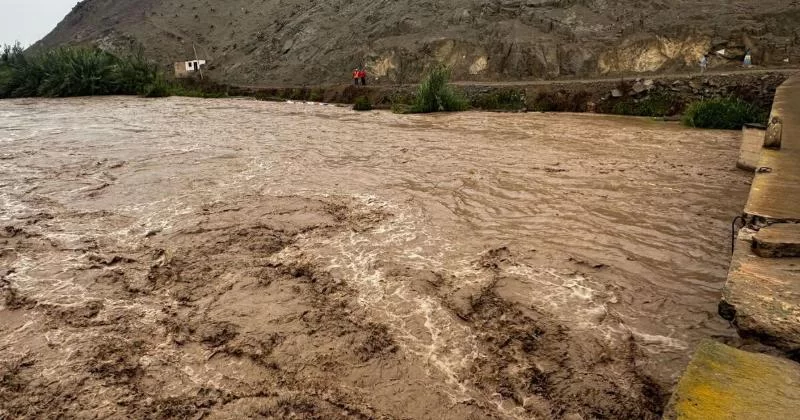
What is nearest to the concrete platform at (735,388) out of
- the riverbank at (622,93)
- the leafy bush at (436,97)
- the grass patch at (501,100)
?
the riverbank at (622,93)

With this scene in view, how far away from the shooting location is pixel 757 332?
8.58ft

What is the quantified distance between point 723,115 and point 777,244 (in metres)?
11.2

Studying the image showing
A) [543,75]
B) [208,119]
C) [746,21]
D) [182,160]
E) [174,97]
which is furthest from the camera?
[174,97]

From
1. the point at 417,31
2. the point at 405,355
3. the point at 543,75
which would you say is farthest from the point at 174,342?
the point at 417,31

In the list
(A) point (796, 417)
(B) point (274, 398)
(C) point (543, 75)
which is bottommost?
(B) point (274, 398)

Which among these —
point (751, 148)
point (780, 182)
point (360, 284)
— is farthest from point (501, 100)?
point (360, 284)

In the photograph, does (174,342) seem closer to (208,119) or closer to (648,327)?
(648,327)

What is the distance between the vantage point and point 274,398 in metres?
3.09

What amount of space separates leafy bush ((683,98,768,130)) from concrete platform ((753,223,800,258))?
1063 centimetres

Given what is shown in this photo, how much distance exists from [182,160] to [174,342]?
665 centimetres

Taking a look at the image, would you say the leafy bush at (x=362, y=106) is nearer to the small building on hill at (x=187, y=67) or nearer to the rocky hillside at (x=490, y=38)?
the rocky hillside at (x=490, y=38)

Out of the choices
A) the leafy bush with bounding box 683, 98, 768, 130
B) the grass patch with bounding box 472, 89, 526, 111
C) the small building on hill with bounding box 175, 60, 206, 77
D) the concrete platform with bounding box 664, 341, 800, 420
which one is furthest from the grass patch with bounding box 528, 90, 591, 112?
the small building on hill with bounding box 175, 60, 206, 77

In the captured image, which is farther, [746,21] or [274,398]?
[746,21]

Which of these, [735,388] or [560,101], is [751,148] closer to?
[735,388]
